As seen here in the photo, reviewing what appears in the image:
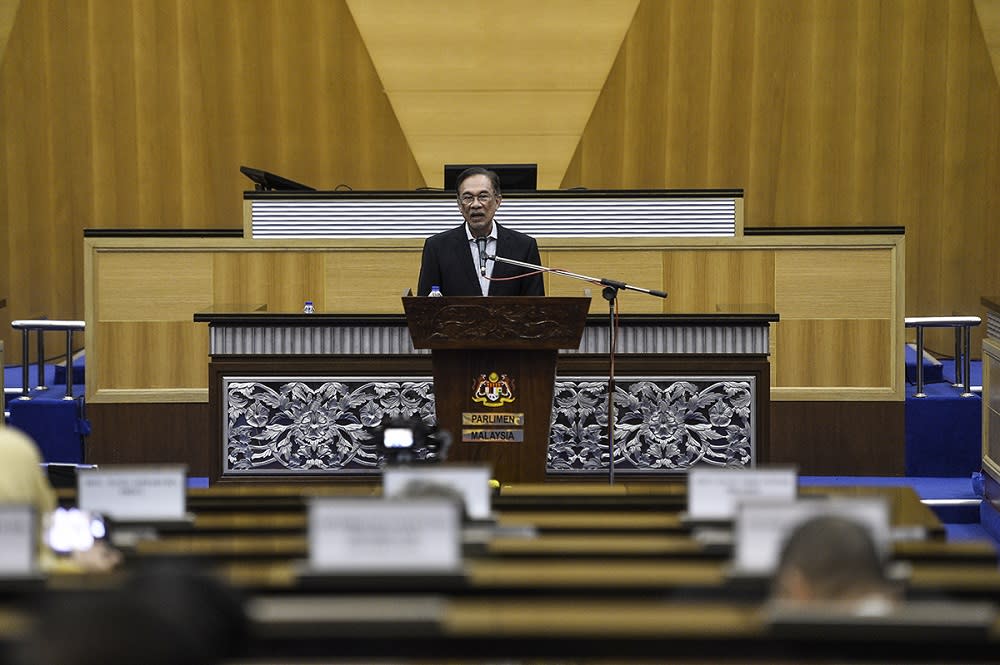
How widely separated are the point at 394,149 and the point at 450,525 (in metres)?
6.67

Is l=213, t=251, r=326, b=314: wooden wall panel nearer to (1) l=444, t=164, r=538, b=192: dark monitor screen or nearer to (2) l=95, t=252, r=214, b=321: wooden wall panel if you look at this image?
(2) l=95, t=252, r=214, b=321: wooden wall panel

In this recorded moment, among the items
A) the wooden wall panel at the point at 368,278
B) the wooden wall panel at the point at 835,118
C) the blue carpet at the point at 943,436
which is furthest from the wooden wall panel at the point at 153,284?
the blue carpet at the point at 943,436

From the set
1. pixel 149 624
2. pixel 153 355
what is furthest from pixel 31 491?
pixel 153 355

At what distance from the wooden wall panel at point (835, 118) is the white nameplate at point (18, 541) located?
22.2ft

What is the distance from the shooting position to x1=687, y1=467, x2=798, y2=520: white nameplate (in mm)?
2529

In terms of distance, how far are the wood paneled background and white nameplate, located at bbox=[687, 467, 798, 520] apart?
5.99 meters

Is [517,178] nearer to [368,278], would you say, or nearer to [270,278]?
[368,278]

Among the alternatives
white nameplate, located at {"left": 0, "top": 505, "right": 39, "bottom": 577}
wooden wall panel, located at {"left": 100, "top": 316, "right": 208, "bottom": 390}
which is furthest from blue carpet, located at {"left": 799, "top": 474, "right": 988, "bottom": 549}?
white nameplate, located at {"left": 0, "top": 505, "right": 39, "bottom": 577}

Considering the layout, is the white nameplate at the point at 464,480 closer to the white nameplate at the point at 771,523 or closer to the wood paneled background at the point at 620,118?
the white nameplate at the point at 771,523

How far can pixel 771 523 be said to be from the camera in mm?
2059

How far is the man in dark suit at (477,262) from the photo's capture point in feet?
14.9

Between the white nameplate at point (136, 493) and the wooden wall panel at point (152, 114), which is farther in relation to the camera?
the wooden wall panel at point (152, 114)

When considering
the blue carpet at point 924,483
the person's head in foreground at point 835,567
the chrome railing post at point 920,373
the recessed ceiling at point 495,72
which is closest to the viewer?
the person's head in foreground at point 835,567

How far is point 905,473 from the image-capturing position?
601 cm
